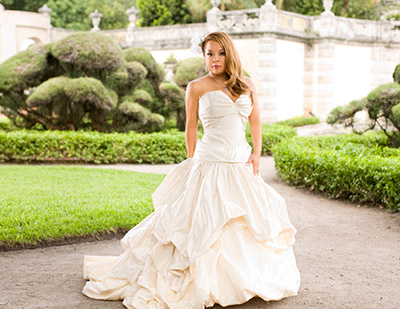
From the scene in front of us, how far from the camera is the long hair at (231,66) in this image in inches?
169

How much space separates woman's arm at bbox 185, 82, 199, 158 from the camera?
4.41 metres

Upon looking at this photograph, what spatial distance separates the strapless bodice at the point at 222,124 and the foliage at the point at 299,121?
651 inches

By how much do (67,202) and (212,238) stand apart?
4.09 meters

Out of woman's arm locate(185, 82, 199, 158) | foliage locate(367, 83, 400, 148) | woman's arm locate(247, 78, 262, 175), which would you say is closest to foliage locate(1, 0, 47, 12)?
foliage locate(367, 83, 400, 148)

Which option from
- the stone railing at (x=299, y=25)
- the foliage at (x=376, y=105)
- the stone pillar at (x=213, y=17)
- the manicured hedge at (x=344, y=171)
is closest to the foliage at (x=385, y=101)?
the foliage at (x=376, y=105)

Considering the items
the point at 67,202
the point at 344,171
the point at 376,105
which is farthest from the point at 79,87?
the point at 344,171

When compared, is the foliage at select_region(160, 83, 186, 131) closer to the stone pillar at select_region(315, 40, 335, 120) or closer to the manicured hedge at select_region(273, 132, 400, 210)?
the manicured hedge at select_region(273, 132, 400, 210)

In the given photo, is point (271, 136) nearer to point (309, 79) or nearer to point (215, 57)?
point (309, 79)

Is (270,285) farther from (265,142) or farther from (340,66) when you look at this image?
(340,66)

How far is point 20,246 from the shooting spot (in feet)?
19.7

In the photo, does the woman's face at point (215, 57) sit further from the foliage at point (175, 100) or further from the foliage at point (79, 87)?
the foliage at point (175, 100)

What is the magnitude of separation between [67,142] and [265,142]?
5.14m

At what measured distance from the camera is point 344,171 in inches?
337

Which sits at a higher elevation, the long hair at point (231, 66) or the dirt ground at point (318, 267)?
the long hair at point (231, 66)
